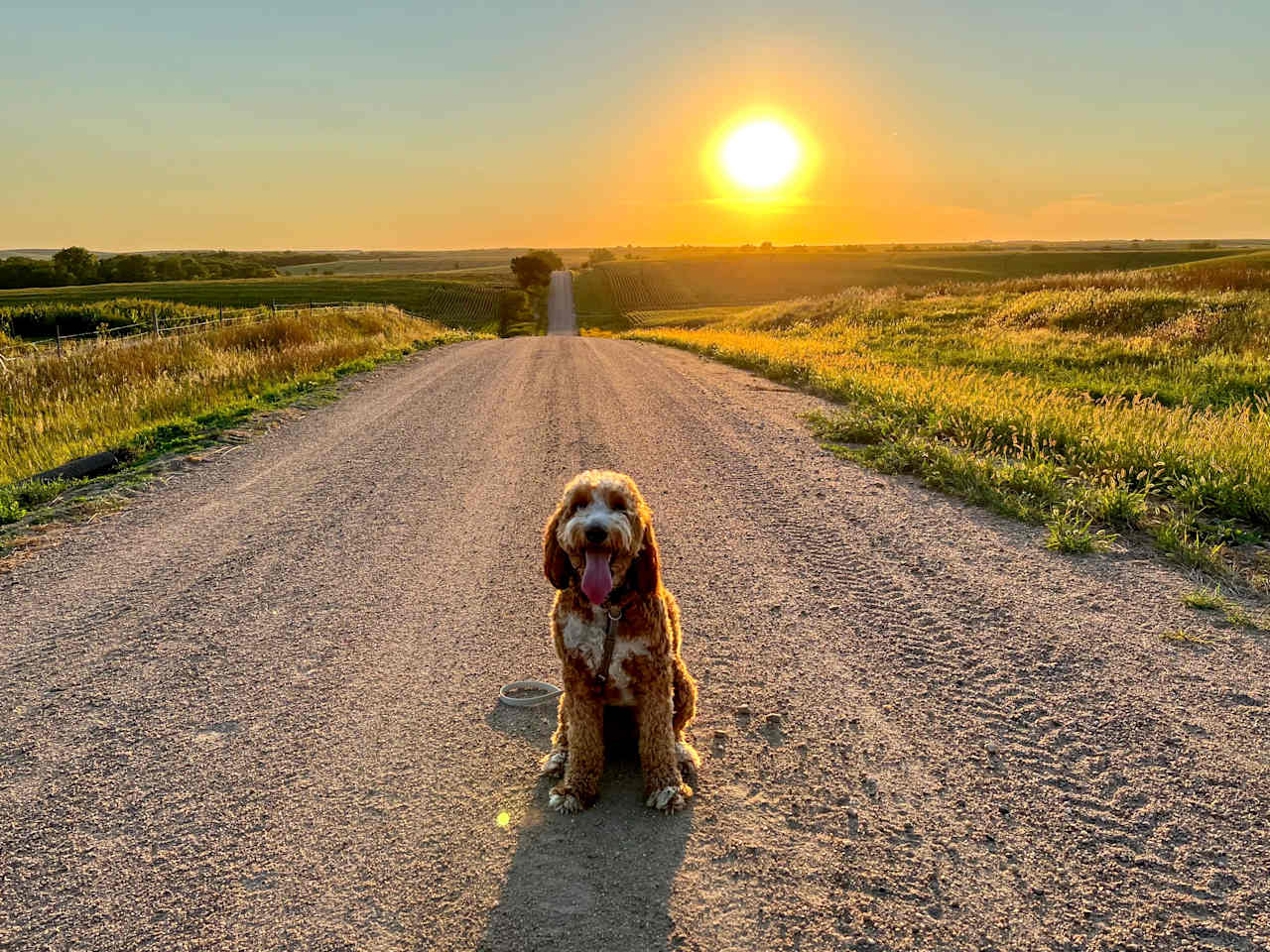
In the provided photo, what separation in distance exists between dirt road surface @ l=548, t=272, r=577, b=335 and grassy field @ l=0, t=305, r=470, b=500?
42.2 m

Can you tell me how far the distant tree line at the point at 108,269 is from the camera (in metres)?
84.9

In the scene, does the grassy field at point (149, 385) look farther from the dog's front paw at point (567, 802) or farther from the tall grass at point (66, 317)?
the tall grass at point (66, 317)

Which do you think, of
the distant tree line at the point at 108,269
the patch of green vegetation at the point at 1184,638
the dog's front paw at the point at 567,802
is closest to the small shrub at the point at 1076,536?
the patch of green vegetation at the point at 1184,638

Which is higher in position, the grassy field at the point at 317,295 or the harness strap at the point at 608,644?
the grassy field at the point at 317,295

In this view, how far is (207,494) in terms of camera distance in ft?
28.5

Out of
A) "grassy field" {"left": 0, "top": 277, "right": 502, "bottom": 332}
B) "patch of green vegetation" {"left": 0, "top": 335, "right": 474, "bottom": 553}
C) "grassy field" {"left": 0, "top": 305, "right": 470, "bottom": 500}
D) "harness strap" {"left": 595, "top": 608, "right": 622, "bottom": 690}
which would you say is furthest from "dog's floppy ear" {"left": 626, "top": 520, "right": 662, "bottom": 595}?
"grassy field" {"left": 0, "top": 277, "right": 502, "bottom": 332}

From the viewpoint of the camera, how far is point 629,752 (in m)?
4.12

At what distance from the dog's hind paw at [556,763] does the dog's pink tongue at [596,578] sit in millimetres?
1004

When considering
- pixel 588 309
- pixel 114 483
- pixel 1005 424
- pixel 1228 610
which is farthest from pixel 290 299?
pixel 1228 610

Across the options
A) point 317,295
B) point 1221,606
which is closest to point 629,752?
point 1221,606

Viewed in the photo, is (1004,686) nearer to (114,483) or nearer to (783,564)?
(783,564)

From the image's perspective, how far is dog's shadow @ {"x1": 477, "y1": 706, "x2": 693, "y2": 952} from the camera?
291 cm

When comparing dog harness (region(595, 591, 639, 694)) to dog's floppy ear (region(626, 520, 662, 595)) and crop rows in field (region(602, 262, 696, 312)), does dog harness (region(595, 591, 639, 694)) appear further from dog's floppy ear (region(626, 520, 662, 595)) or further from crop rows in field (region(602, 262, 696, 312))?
crop rows in field (region(602, 262, 696, 312))

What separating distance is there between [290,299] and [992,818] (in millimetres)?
75860
